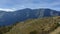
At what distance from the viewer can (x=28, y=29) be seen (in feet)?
74.7

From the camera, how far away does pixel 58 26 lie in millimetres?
23250

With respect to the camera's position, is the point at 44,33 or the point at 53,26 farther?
the point at 53,26

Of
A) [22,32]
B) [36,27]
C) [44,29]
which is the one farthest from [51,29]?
[22,32]

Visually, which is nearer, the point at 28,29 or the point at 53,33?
the point at 53,33

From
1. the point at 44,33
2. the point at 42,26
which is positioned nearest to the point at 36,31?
the point at 44,33

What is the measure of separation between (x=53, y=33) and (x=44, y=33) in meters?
1.24

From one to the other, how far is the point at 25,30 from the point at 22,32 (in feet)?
1.89

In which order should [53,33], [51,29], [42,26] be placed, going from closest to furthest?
1. [53,33]
2. [51,29]
3. [42,26]

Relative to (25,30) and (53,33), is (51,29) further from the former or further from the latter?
(25,30)

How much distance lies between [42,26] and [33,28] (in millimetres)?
1760

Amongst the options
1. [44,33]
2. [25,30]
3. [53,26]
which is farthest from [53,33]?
[25,30]

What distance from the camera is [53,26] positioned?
23156 millimetres

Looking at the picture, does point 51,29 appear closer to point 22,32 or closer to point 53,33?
point 53,33

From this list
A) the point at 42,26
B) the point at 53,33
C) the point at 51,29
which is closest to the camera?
the point at 53,33
